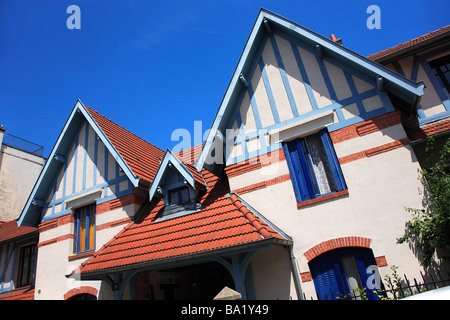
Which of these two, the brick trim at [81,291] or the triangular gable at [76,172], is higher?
the triangular gable at [76,172]

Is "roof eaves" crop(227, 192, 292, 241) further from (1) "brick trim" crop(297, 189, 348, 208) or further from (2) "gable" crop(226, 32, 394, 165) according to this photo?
(2) "gable" crop(226, 32, 394, 165)

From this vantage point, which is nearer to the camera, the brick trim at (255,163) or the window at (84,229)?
the brick trim at (255,163)

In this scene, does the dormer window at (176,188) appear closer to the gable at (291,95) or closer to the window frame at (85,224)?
the gable at (291,95)

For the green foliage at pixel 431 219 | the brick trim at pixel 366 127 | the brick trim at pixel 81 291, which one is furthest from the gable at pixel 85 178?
the green foliage at pixel 431 219

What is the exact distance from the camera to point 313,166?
7629mm

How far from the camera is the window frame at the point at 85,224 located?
10.1 metres

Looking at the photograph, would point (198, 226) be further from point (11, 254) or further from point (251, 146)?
point (11, 254)

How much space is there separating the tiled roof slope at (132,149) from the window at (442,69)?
30.9 feet

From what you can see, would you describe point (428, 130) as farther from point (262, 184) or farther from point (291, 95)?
point (262, 184)

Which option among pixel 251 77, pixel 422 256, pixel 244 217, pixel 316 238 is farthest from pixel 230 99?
pixel 422 256

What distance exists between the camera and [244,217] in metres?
7.04

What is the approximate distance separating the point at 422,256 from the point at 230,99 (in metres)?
6.09

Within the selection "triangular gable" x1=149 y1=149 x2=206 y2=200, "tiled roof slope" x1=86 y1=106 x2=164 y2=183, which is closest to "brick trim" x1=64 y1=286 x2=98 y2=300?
"triangular gable" x1=149 y1=149 x2=206 y2=200

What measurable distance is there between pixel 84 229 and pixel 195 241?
581 centimetres
